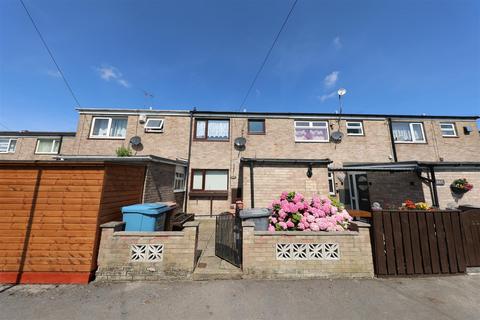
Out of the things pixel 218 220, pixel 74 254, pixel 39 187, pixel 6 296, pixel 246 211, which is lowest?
pixel 6 296

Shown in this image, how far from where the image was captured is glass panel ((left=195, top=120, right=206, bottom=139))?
36.1 ft

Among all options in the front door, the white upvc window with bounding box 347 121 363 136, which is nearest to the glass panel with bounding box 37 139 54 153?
the front door

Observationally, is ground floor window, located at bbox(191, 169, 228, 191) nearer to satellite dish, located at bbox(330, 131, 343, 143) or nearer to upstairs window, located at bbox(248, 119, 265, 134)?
upstairs window, located at bbox(248, 119, 265, 134)

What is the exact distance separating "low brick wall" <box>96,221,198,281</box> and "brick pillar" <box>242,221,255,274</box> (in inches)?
41.8

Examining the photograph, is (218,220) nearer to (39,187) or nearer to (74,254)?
(74,254)

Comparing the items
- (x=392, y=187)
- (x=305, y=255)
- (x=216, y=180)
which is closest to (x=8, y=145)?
(x=216, y=180)

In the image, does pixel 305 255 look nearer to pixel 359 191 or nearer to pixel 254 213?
pixel 254 213

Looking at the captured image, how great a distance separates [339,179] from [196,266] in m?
9.12

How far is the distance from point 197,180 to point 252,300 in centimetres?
780

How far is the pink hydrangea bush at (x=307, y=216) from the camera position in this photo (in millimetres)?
4191

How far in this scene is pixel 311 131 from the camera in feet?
37.3

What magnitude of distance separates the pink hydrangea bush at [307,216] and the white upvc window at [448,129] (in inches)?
507

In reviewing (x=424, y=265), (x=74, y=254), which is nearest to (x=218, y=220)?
(x=74, y=254)

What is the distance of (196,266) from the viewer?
402 centimetres
